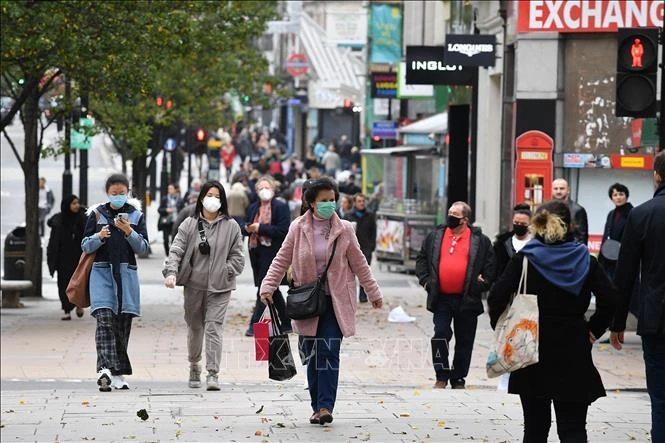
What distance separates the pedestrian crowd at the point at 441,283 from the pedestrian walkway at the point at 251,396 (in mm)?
476

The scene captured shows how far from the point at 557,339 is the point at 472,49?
14807mm

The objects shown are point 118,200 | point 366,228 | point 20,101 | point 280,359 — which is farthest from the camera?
point 366,228

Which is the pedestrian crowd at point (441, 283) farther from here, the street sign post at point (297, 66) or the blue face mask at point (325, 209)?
the street sign post at point (297, 66)

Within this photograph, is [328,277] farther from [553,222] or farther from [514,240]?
[514,240]

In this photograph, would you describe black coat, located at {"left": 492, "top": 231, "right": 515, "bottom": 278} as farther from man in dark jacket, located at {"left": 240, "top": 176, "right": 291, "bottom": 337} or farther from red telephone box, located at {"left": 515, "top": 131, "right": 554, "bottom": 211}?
red telephone box, located at {"left": 515, "top": 131, "right": 554, "bottom": 211}

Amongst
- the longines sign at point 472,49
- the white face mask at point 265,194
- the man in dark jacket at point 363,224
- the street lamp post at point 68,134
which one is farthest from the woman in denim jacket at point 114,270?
the man in dark jacket at point 363,224

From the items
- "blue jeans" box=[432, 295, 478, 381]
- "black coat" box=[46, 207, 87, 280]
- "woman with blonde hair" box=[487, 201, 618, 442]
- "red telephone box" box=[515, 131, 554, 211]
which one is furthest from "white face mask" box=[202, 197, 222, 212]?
"red telephone box" box=[515, 131, 554, 211]

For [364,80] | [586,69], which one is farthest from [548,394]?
[364,80]

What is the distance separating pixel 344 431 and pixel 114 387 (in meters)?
3.28

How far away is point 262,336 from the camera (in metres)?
11.0

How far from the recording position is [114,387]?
1301cm

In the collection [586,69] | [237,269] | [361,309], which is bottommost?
[361,309]

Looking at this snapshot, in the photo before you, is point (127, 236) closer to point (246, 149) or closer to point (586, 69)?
point (586, 69)

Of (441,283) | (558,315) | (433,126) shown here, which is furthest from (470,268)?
(433,126)
